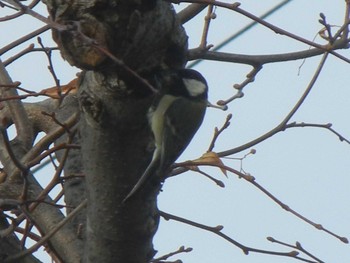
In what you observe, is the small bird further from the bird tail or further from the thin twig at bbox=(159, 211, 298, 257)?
the thin twig at bbox=(159, 211, 298, 257)

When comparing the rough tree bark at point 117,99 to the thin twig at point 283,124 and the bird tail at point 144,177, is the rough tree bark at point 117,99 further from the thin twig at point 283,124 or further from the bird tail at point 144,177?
the thin twig at point 283,124

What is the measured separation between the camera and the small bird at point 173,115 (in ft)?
4.45

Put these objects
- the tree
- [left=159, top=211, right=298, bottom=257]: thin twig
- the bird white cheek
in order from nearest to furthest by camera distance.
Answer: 1. the tree
2. the bird white cheek
3. [left=159, top=211, right=298, bottom=257]: thin twig

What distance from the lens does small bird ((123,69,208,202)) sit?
136 cm

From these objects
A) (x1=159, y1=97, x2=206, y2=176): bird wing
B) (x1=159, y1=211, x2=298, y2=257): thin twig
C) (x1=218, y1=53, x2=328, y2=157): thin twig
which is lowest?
(x1=159, y1=211, x2=298, y2=257): thin twig

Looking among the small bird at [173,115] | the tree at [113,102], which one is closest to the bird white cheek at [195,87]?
the small bird at [173,115]

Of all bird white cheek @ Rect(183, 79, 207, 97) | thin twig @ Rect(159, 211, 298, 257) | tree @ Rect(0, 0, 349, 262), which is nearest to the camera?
tree @ Rect(0, 0, 349, 262)

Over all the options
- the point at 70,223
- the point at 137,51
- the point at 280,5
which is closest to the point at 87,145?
the point at 137,51

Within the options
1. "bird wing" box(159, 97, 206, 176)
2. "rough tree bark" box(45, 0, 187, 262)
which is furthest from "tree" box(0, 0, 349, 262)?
"bird wing" box(159, 97, 206, 176)

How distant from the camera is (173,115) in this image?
1.72 m

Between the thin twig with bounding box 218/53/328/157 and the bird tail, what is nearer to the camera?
the bird tail

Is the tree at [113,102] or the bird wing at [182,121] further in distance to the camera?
the bird wing at [182,121]

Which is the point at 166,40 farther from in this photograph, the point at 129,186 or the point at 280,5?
the point at 280,5

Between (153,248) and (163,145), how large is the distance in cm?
19
